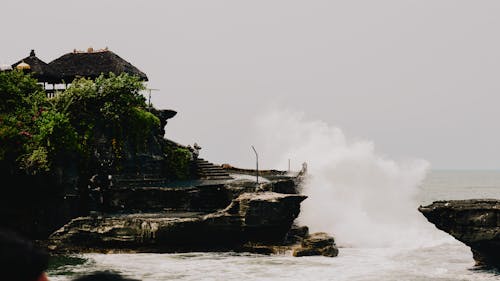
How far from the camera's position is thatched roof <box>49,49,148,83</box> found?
36.2 m

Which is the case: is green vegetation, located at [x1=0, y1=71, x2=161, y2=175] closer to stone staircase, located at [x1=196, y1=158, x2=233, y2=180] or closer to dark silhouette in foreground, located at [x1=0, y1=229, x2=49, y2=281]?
stone staircase, located at [x1=196, y1=158, x2=233, y2=180]

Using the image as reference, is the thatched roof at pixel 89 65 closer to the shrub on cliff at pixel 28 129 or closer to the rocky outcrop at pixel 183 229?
the shrub on cliff at pixel 28 129

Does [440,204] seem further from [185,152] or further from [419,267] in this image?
[185,152]

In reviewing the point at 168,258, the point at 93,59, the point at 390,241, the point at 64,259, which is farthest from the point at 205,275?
the point at 93,59

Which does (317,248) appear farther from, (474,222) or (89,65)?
(89,65)

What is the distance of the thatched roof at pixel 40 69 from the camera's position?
35.7 metres

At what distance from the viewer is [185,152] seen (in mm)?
35719

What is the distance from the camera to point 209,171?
36.5 meters

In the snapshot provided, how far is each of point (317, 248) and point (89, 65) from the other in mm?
19586

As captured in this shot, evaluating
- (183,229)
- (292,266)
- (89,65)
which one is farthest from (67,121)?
(292,266)

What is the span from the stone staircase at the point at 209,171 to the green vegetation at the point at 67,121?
4.18m

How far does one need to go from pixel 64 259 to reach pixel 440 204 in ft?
51.1

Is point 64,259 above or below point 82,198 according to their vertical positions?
below

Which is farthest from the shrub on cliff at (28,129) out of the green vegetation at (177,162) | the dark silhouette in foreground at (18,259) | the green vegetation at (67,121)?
the dark silhouette in foreground at (18,259)
